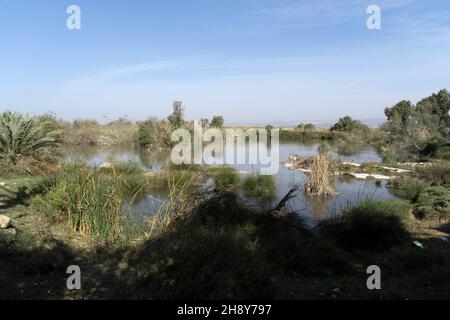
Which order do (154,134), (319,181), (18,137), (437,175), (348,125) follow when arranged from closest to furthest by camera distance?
1. (18,137)
2. (319,181)
3. (437,175)
4. (154,134)
5. (348,125)

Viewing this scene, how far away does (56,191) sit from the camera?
20.7 ft

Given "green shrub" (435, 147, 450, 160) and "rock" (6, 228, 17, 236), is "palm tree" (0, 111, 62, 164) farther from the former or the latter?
"green shrub" (435, 147, 450, 160)

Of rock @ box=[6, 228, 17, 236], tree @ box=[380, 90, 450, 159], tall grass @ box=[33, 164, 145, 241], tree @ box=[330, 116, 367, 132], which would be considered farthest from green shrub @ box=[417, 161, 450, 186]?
tree @ box=[330, 116, 367, 132]

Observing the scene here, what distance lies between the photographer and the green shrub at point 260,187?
10.4 metres

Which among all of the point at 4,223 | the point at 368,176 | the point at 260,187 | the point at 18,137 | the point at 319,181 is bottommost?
the point at 368,176

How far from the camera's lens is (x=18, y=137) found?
10.5 metres

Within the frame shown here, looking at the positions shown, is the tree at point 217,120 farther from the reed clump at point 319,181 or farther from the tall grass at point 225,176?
the reed clump at point 319,181

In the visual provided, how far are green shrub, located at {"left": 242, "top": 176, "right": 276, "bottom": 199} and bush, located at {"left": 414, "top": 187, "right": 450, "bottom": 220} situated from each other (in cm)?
350

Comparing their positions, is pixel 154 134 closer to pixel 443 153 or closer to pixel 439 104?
pixel 443 153

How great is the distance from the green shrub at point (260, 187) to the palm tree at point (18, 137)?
5.77 metres

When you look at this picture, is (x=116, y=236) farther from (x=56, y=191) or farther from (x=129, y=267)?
(x=56, y=191)

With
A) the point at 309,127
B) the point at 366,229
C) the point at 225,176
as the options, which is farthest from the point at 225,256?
the point at 309,127

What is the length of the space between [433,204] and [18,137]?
33.6 ft

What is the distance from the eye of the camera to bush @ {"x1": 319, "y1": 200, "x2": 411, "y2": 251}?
6301 mm
